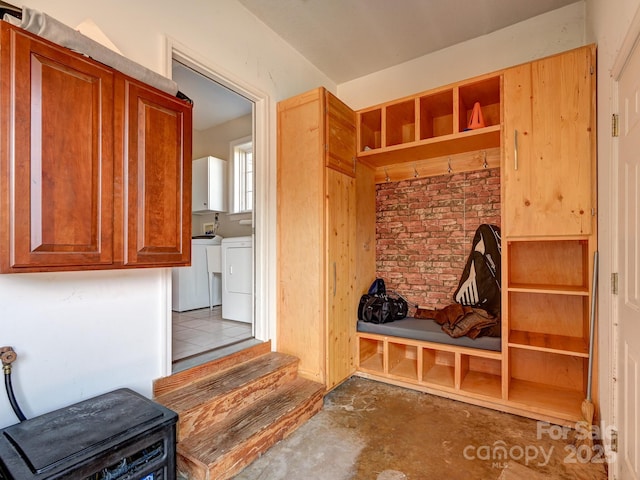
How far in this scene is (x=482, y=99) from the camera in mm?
2779

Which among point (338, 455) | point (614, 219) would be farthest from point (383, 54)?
point (338, 455)

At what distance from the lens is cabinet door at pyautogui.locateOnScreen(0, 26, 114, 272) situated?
118 centimetres

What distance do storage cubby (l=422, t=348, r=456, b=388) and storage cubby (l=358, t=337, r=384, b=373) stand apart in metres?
0.39

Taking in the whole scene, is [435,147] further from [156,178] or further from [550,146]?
[156,178]

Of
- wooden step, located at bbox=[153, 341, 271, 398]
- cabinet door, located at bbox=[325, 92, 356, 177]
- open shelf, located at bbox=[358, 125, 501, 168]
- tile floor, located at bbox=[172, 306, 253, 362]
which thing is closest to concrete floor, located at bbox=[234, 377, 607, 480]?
wooden step, located at bbox=[153, 341, 271, 398]

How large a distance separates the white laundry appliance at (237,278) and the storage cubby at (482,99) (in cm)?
235

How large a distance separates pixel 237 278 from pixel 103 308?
5.85 feet

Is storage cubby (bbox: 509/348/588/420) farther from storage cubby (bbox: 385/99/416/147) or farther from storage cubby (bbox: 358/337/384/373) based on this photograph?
storage cubby (bbox: 385/99/416/147)

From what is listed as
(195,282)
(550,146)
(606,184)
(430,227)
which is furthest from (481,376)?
(195,282)

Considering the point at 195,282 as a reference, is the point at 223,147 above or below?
above

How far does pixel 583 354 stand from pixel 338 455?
1.70m

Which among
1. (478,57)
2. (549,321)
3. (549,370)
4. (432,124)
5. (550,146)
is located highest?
(478,57)

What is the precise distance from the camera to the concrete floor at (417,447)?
174 centimetres

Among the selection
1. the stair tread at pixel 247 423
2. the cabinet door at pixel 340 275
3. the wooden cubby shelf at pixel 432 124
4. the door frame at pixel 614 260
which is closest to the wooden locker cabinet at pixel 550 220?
the wooden cubby shelf at pixel 432 124
